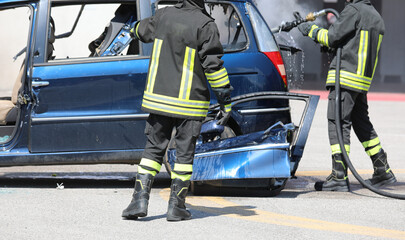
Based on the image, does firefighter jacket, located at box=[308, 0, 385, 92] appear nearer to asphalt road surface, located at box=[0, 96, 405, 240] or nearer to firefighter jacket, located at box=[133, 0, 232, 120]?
asphalt road surface, located at box=[0, 96, 405, 240]

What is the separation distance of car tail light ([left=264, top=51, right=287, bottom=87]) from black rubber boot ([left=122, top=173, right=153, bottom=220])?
195cm

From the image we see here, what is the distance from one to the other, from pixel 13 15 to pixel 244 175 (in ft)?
44.2

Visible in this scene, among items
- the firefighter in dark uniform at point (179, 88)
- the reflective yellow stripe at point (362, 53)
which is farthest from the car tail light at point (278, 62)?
the firefighter in dark uniform at point (179, 88)

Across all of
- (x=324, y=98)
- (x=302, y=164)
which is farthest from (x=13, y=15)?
(x=302, y=164)

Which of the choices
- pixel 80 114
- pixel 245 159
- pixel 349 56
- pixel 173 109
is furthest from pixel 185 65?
pixel 349 56

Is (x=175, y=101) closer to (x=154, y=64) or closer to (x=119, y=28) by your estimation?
(x=154, y=64)

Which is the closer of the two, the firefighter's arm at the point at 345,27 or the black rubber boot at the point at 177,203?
the black rubber boot at the point at 177,203

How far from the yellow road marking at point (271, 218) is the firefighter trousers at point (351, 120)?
4.00ft

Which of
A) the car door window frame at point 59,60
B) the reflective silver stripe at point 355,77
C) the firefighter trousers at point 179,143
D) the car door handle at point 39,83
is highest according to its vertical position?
the car door window frame at point 59,60

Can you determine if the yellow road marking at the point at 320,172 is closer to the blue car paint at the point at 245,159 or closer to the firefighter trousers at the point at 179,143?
the blue car paint at the point at 245,159

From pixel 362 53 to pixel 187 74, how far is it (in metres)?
1.93

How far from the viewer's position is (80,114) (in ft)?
21.6

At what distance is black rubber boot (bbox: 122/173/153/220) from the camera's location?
5.44m

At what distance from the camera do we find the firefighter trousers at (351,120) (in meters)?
6.80
